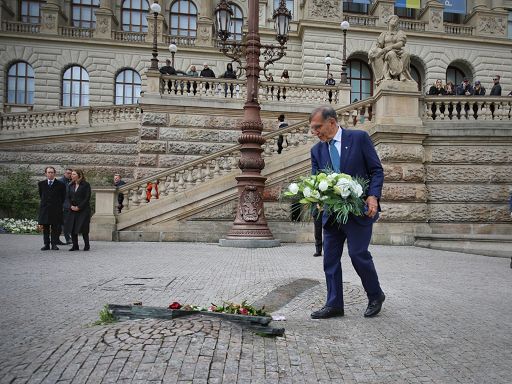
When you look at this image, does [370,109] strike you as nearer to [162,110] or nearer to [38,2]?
[162,110]

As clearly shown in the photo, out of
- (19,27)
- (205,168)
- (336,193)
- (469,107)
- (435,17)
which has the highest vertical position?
(435,17)

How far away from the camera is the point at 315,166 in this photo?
15.7 ft

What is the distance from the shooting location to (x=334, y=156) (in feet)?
15.0

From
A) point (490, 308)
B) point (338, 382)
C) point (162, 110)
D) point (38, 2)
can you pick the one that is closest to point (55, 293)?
point (338, 382)

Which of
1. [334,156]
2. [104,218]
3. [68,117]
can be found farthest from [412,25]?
[334,156]

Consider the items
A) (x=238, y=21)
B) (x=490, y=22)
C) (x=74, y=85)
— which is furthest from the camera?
(x=238, y=21)

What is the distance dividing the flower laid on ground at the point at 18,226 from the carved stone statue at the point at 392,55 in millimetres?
13873

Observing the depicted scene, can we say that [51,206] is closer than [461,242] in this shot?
Yes

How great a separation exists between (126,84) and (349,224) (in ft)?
103

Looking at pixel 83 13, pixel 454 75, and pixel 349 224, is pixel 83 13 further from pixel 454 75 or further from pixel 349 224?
pixel 349 224

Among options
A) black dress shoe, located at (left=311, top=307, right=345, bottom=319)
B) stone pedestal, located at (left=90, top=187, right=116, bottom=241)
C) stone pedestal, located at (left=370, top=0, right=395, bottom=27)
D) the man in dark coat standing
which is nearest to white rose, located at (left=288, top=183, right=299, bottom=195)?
black dress shoe, located at (left=311, top=307, right=345, bottom=319)

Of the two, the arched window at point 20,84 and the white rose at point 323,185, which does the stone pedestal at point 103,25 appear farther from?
the white rose at point 323,185

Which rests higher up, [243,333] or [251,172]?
[251,172]

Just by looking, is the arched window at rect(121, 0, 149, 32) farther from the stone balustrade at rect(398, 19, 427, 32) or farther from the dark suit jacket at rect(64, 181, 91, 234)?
the dark suit jacket at rect(64, 181, 91, 234)
